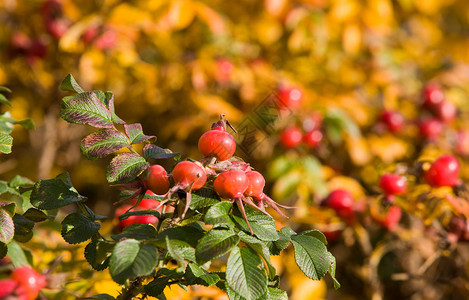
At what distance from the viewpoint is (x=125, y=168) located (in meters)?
0.57

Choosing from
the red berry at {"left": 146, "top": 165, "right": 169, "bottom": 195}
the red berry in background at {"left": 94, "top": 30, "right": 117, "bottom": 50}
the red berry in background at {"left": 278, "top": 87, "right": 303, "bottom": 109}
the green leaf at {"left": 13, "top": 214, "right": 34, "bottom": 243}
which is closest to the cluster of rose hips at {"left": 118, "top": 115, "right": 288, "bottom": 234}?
the red berry at {"left": 146, "top": 165, "right": 169, "bottom": 195}

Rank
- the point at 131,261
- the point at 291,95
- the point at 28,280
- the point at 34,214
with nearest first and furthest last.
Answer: the point at 131,261 < the point at 34,214 < the point at 28,280 < the point at 291,95

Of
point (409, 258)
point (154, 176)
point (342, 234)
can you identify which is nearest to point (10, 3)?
point (342, 234)

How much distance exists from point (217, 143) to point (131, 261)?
0.19 meters

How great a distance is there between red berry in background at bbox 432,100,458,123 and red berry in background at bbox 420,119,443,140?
3cm

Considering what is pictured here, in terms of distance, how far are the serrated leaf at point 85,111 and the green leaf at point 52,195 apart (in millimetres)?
101

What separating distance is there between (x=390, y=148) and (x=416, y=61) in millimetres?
508

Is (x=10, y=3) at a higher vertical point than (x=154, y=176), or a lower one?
lower

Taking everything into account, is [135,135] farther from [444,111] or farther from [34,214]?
[444,111]

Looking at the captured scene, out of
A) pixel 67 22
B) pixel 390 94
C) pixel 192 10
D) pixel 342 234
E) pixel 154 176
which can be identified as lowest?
pixel 342 234

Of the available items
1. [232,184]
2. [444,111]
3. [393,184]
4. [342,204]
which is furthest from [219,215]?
[444,111]

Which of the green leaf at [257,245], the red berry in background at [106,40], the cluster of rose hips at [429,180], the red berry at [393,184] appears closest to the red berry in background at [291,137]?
the cluster of rose hips at [429,180]

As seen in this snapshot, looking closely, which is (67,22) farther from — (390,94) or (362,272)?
(362,272)

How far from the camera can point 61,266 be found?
3.13 ft
